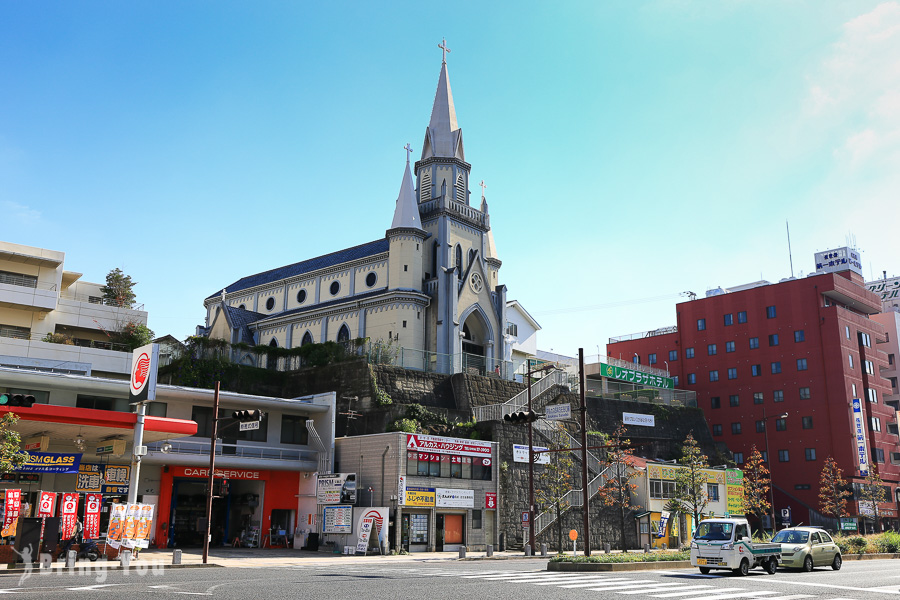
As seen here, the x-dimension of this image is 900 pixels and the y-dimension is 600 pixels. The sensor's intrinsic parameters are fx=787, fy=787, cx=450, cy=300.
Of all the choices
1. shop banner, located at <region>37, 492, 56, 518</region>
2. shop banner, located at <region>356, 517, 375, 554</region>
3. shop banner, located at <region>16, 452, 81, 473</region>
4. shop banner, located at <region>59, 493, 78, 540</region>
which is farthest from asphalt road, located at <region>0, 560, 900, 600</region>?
shop banner, located at <region>356, 517, 375, 554</region>

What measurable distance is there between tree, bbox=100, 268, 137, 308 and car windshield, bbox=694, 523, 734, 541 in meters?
49.0

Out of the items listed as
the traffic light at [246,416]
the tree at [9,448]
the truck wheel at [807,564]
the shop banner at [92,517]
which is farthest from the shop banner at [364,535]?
the truck wheel at [807,564]

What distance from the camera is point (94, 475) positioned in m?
35.5

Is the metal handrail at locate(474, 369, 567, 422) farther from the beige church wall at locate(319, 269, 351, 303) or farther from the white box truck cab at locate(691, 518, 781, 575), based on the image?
the white box truck cab at locate(691, 518, 781, 575)

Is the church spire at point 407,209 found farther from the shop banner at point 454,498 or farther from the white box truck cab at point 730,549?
the white box truck cab at point 730,549

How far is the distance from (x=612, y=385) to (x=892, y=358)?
43.9 m

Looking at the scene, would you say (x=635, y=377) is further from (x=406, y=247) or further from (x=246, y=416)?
(x=246, y=416)

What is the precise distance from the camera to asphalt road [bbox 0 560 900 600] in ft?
57.1

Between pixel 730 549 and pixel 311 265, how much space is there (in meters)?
53.9

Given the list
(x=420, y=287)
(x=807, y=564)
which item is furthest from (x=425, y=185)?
(x=807, y=564)

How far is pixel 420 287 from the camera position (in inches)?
2456

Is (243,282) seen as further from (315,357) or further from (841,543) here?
(841,543)

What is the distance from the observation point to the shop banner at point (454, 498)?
131ft

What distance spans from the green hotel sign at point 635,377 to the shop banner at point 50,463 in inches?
1644
